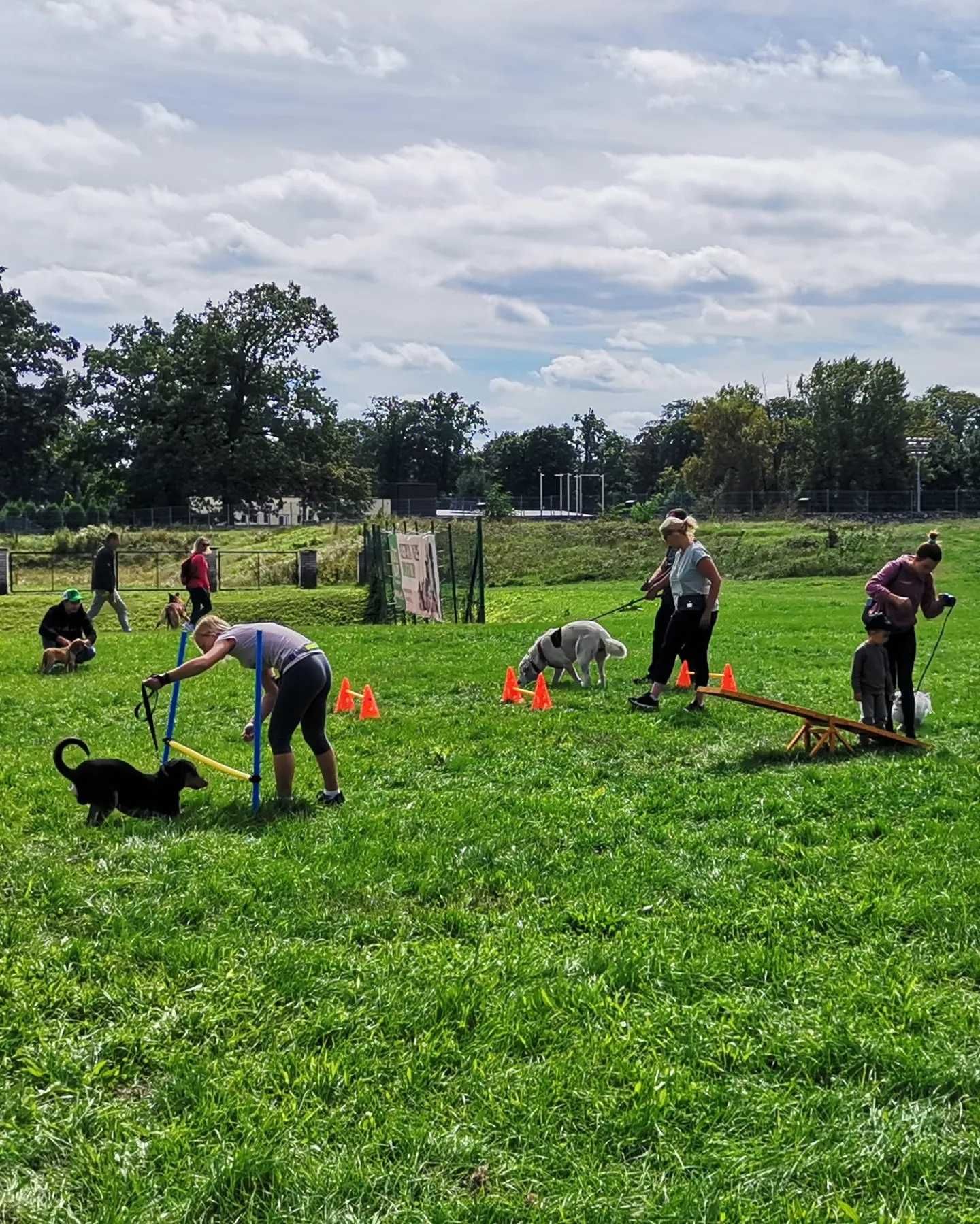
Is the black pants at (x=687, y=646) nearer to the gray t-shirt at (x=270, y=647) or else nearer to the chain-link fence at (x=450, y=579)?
the gray t-shirt at (x=270, y=647)

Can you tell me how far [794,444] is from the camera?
8650cm

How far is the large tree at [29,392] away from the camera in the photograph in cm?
7556

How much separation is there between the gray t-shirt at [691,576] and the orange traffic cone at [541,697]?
65.0 inches

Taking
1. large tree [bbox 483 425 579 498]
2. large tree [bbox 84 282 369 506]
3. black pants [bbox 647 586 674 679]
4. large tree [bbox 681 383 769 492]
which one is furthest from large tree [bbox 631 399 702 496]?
black pants [bbox 647 586 674 679]

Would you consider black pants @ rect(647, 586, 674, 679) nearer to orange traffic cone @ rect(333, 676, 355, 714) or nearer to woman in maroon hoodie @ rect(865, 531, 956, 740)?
woman in maroon hoodie @ rect(865, 531, 956, 740)

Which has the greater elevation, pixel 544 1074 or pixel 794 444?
pixel 794 444

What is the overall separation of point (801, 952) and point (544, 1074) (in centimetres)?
150

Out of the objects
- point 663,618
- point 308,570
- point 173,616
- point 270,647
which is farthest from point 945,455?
point 270,647

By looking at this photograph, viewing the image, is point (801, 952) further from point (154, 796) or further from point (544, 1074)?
point (154, 796)

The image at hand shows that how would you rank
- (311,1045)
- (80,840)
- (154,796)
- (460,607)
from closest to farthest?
(311,1045), (80,840), (154,796), (460,607)

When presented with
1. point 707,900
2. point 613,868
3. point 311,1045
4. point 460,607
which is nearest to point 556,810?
point 613,868

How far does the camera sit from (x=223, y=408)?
6769cm

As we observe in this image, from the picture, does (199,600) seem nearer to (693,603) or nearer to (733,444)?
(693,603)

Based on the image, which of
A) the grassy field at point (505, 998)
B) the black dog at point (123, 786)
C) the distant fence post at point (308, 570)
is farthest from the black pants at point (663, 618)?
the distant fence post at point (308, 570)
